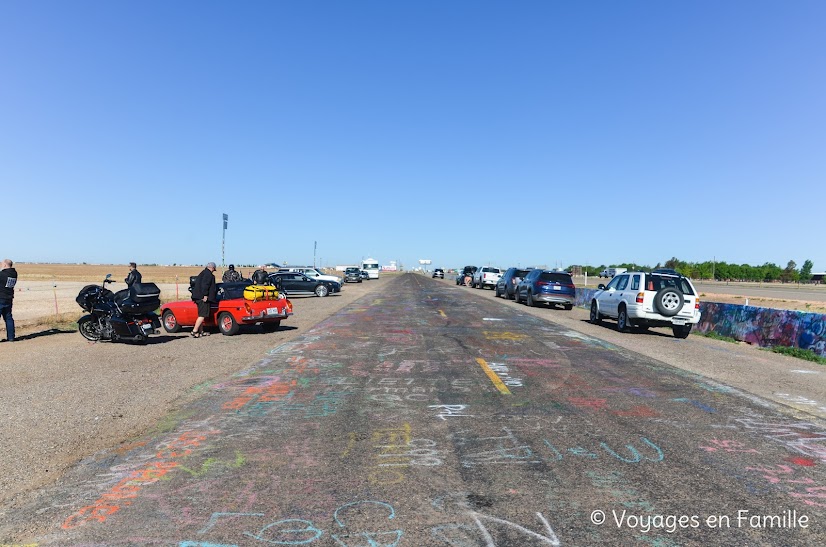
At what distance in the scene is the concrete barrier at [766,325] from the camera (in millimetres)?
12805

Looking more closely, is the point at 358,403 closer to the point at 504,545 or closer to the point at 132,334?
the point at 504,545

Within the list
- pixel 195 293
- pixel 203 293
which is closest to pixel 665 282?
pixel 203 293

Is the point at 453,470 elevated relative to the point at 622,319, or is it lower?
lower

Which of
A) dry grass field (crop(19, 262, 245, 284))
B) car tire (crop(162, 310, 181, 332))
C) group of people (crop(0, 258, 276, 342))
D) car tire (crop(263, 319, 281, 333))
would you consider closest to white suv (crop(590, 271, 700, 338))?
car tire (crop(263, 319, 281, 333))

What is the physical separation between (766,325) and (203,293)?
14529 millimetres

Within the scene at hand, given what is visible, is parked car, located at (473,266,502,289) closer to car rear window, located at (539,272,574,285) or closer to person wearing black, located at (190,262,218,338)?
car rear window, located at (539,272,574,285)

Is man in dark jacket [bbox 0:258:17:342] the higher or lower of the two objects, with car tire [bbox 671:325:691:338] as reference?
higher

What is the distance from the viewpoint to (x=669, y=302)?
15227 millimetres

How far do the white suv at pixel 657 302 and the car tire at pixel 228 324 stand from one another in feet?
36.4

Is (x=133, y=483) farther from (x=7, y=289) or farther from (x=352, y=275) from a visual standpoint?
(x=352, y=275)

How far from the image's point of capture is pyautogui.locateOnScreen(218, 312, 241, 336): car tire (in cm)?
1419

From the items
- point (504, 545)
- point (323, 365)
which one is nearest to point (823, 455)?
point (504, 545)

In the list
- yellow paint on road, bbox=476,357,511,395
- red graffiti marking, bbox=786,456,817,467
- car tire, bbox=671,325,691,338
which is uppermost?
car tire, bbox=671,325,691,338

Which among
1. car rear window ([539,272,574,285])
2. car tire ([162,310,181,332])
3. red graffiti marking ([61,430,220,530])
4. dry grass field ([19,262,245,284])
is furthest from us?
dry grass field ([19,262,245,284])
